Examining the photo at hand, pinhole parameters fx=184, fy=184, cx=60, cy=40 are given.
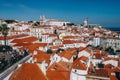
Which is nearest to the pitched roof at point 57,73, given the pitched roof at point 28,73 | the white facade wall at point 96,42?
the pitched roof at point 28,73

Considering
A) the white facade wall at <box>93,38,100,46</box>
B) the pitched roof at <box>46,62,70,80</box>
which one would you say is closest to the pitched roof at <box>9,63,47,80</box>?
the pitched roof at <box>46,62,70,80</box>

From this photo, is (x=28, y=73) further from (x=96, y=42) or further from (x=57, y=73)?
(x=96, y=42)

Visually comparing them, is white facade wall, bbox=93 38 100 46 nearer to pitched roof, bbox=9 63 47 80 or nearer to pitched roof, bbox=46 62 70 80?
pitched roof, bbox=46 62 70 80

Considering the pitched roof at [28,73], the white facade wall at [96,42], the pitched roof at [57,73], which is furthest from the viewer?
the white facade wall at [96,42]

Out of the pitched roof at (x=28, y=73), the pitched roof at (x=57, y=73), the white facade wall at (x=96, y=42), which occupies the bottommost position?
the white facade wall at (x=96, y=42)

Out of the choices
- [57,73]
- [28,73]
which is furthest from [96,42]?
[28,73]

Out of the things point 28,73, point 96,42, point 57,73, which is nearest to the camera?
point 28,73

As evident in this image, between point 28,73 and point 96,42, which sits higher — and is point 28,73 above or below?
above

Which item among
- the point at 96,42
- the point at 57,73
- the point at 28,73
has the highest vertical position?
the point at 28,73

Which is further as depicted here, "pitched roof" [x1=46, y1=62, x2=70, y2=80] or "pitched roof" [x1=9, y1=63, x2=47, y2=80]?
"pitched roof" [x1=46, y1=62, x2=70, y2=80]

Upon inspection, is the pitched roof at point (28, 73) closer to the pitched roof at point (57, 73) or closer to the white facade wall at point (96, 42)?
the pitched roof at point (57, 73)
